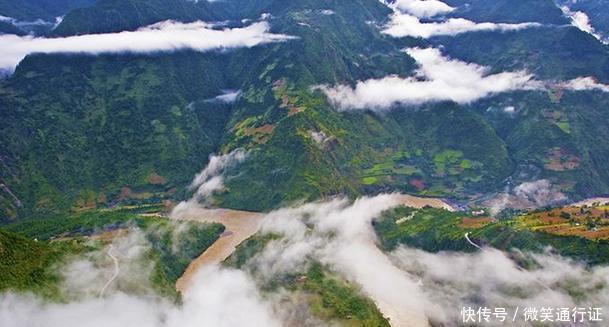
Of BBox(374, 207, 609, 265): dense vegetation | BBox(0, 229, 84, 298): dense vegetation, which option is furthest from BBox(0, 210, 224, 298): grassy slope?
BBox(374, 207, 609, 265): dense vegetation

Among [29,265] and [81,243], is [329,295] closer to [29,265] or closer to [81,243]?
[29,265]

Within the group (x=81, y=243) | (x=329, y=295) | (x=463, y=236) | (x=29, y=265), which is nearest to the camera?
(x=29, y=265)

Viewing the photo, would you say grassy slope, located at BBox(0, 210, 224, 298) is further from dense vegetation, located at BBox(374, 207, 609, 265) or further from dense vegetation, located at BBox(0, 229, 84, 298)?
dense vegetation, located at BBox(374, 207, 609, 265)

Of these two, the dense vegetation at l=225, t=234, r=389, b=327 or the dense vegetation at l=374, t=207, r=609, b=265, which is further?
the dense vegetation at l=374, t=207, r=609, b=265

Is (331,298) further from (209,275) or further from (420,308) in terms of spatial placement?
(209,275)

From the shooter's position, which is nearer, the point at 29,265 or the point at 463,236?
the point at 29,265

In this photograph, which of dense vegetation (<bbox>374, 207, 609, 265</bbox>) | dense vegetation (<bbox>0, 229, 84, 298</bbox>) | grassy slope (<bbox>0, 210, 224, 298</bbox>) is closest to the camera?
dense vegetation (<bbox>0, 229, 84, 298</bbox>)

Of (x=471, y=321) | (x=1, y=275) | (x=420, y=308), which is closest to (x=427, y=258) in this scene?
(x=420, y=308)

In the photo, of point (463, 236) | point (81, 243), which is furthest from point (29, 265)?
point (463, 236)

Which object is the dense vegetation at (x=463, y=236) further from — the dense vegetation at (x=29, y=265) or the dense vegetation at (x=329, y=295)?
the dense vegetation at (x=29, y=265)

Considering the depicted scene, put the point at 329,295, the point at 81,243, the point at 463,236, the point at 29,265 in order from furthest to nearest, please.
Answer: the point at 463,236 → the point at 81,243 → the point at 329,295 → the point at 29,265

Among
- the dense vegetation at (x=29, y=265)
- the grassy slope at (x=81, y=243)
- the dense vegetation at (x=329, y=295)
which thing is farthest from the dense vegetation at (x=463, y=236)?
the dense vegetation at (x=29, y=265)
